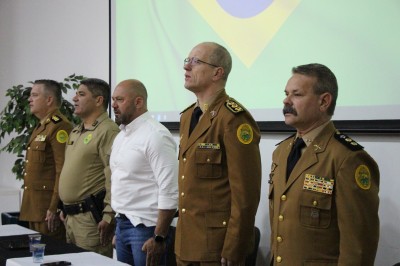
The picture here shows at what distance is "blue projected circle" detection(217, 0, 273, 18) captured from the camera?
10.9 feet

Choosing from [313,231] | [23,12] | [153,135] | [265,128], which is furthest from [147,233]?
[23,12]

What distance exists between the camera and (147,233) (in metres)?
2.84

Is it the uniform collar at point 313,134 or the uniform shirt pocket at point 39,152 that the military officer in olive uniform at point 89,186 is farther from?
the uniform collar at point 313,134

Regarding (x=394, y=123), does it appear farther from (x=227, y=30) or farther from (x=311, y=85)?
(x=227, y=30)

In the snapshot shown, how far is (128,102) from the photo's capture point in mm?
2988

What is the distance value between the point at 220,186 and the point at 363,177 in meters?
0.66

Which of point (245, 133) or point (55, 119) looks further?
point (55, 119)

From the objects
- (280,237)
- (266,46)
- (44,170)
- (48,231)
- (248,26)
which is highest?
(248,26)

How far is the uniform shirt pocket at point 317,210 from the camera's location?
1885mm

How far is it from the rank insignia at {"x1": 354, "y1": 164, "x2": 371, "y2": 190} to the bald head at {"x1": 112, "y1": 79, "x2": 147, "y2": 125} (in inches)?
56.2

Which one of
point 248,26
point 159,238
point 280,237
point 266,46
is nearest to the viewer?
point 280,237

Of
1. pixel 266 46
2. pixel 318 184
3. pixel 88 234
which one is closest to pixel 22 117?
pixel 88 234

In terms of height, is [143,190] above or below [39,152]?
below

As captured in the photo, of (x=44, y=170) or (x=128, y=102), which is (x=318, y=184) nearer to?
(x=128, y=102)
